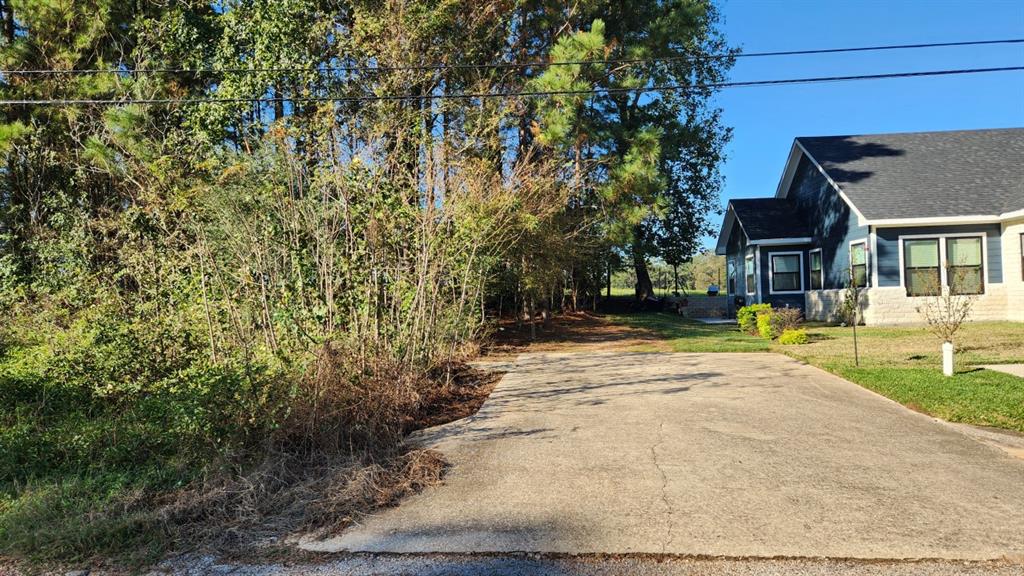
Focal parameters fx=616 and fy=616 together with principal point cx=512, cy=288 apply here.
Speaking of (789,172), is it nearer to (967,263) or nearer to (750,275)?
(750,275)

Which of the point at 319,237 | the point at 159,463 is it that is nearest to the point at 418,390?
the point at 319,237

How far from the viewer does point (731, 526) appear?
12.7ft

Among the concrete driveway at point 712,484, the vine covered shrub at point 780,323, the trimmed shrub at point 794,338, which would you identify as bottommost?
the concrete driveway at point 712,484

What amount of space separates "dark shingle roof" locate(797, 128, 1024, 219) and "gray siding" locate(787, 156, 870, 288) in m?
0.65

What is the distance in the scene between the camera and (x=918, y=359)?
1124 centimetres

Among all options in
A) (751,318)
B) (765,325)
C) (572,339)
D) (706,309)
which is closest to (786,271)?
(751,318)

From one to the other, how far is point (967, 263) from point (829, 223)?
396 centimetres

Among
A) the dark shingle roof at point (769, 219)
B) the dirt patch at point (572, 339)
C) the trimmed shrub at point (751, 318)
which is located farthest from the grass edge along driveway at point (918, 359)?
the dark shingle roof at point (769, 219)

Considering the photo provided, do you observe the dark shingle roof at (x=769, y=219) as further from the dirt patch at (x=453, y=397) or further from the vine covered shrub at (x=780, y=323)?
the dirt patch at (x=453, y=397)

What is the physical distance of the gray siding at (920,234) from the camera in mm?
17391

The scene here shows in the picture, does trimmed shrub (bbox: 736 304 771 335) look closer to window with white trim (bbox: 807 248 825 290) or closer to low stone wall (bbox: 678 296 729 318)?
window with white trim (bbox: 807 248 825 290)

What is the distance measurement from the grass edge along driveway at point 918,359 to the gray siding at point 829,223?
2.39 meters

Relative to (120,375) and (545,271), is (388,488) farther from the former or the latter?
(545,271)

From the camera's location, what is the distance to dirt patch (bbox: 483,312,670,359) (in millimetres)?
14570
